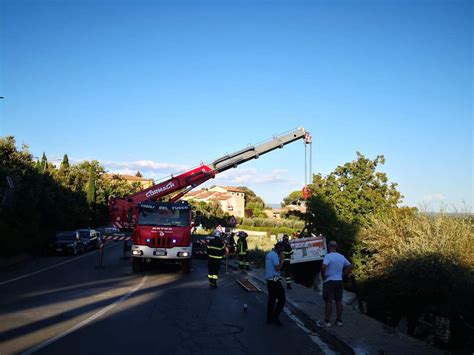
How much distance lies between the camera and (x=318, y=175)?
21.4 metres

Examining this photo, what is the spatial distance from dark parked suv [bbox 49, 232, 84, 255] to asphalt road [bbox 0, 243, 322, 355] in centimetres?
1141

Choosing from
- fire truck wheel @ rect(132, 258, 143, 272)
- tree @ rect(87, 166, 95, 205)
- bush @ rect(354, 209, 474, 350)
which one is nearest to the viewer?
bush @ rect(354, 209, 474, 350)

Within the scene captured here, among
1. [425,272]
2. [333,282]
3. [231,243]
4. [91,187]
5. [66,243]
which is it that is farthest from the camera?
[91,187]

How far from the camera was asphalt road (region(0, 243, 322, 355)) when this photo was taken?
721 cm

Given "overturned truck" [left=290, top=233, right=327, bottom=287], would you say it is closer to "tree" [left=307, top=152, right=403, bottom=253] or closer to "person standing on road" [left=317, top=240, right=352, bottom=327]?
"tree" [left=307, top=152, right=403, bottom=253]

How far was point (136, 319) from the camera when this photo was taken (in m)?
9.14

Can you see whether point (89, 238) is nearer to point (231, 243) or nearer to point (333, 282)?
point (231, 243)

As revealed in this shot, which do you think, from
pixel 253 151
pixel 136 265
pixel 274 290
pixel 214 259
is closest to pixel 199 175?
pixel 253 151

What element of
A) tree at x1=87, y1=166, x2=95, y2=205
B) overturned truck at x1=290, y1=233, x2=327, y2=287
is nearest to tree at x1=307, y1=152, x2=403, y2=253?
overturned truck at x1=290, y1=233, x2=327, y2=287

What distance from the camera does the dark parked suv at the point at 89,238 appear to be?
30.1 m

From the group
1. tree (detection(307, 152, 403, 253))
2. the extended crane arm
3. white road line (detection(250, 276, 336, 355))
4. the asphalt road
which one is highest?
the extended crane arm

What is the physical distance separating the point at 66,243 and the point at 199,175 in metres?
8.87

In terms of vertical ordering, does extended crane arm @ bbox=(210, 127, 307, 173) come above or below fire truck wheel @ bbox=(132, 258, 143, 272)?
above

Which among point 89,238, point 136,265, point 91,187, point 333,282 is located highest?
point 91,187
